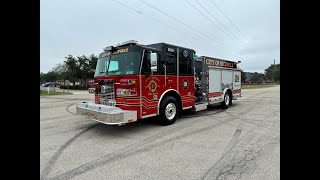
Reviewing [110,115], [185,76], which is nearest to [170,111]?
[185,76]

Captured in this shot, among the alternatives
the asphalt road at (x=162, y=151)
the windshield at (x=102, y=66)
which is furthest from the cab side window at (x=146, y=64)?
the asphalt road at (x=162, y=151)

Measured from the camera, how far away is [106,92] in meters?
6.53

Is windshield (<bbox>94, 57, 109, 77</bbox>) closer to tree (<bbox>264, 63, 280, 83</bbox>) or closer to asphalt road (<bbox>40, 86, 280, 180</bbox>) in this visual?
asphalt road (<bbox>40, 86, 280, 180</bbox>)

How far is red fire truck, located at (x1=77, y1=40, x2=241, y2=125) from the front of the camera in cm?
595

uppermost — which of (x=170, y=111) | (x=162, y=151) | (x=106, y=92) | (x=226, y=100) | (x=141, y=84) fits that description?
(x=141, y=84)

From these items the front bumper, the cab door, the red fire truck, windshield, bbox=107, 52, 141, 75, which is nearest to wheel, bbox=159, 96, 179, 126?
the red fire truck

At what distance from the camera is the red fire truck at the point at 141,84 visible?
5.95 metres

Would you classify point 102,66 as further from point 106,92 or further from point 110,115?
point 110,115

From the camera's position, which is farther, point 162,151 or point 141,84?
point 141,84

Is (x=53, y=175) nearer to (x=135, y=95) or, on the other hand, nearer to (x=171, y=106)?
(x=135, y=95)

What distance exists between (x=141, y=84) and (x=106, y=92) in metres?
1.26

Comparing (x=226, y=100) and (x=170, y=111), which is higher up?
(x=226, y=100)

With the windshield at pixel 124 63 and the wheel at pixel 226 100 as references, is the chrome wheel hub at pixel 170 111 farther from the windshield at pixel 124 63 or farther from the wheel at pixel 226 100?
the wheel at pixel 226 100
